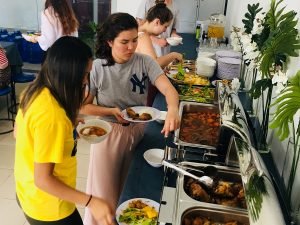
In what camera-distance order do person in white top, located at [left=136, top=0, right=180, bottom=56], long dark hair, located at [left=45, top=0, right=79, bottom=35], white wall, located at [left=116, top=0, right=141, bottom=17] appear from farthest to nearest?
white wall, located at [left=116, top=0, right=141, bottom=17]
long dark hair, located at [left=45, top=0, right=79, bottom=35]
person in white top, located at [left=136, top=0, right=180, bottom=56]

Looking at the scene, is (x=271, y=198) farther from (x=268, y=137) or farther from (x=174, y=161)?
(x=268, y=137)

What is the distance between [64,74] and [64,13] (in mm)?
2256

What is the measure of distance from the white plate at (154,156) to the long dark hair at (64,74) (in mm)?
531

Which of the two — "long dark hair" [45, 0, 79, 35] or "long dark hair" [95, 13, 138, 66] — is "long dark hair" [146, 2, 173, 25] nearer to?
"long dark hair" [95, 13, 138, 66]

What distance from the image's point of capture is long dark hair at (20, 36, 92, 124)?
0.97 meters

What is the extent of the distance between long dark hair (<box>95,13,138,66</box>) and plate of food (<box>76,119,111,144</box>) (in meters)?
0.29

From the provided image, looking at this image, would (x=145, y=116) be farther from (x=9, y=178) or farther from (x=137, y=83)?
(x=9, y=178)

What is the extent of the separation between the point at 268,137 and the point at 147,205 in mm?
779

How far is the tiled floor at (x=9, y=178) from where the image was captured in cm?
206

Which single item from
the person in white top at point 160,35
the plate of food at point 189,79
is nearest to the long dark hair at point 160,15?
the person in white top at point 160,35

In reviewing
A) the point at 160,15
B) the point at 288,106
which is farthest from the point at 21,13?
the point at 288,106

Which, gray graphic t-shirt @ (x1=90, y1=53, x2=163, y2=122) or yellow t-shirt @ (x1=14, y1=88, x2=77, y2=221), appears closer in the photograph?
yellow t-shirt @ (x1=14, y1=88, x2=77, y2=221)

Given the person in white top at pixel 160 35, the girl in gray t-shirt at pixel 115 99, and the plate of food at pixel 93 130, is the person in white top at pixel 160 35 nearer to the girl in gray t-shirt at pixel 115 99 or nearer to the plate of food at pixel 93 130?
the girl in gray t-shirt at pixel 115 99

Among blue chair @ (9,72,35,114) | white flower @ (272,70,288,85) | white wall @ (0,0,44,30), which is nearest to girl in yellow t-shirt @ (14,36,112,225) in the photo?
white flower @ (272,70,288,85)
